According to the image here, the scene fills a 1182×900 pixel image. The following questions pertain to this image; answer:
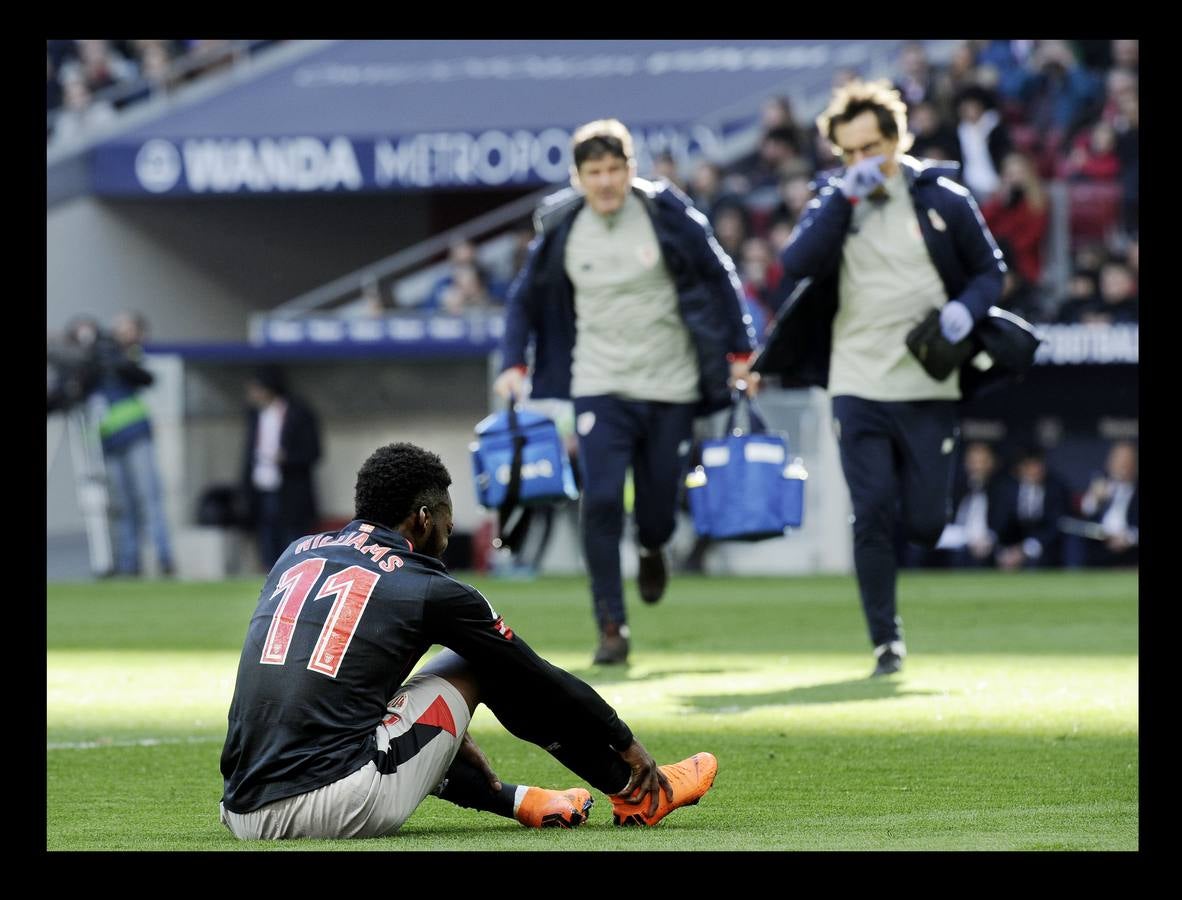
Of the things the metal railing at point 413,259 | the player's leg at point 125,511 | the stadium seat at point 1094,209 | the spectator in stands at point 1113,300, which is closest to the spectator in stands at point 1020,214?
the stadium seat at point 1094,209

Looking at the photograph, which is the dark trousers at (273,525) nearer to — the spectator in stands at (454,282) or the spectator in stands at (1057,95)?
the spectator in stands at (454,282)

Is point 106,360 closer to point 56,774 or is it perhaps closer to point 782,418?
point 782,418

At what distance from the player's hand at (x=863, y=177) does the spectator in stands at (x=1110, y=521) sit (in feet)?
29.5

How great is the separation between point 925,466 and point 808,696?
1049 mm

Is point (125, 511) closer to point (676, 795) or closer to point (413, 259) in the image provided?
point (413, 259)

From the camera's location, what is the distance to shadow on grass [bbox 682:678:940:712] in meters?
7.39

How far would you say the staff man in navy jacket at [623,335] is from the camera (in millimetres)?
8680

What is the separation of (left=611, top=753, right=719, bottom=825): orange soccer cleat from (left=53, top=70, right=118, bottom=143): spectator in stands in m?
21.1

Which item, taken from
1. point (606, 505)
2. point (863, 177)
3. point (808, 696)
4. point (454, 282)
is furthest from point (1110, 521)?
point (808, 696)

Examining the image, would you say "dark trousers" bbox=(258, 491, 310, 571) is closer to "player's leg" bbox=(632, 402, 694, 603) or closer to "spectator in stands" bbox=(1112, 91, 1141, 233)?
"spectator in stands" bbox=(1112, 91, 1141, 233)

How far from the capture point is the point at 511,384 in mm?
8750

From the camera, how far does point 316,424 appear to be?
18.4 m

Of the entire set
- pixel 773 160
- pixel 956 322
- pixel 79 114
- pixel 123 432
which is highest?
pixel 79 114
